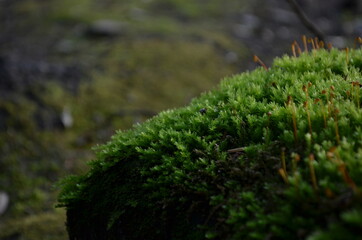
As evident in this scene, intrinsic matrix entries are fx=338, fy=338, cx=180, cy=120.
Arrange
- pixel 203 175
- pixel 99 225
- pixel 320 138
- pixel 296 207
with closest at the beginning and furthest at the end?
pixel 296 207
pixel 320 138
pixel 203 175
pixel 99 225

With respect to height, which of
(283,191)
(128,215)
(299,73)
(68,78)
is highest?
(68,78)

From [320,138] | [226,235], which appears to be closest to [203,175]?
[226,235]

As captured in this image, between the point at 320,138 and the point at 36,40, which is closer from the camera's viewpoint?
the point at 320,138

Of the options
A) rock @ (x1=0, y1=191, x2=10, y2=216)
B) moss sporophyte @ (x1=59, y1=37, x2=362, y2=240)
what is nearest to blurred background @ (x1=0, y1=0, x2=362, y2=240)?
rock @ (x1=0, y1=191, x2=10, y2=216)

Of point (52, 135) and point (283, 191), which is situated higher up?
point (52, 135)

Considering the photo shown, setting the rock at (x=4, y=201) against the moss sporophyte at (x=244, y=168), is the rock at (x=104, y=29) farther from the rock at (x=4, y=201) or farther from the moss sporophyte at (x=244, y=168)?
the moss sporophyte at (x=244, y=168)

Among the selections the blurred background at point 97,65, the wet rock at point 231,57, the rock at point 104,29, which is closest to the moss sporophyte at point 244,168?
the blurred background at point 97,65

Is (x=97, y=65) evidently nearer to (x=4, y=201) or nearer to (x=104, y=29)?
(x=104, y=29)

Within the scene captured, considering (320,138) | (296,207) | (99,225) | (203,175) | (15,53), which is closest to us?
(296,207)

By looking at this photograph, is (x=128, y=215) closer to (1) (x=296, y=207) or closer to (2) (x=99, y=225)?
(2) (x=99, y=225)
